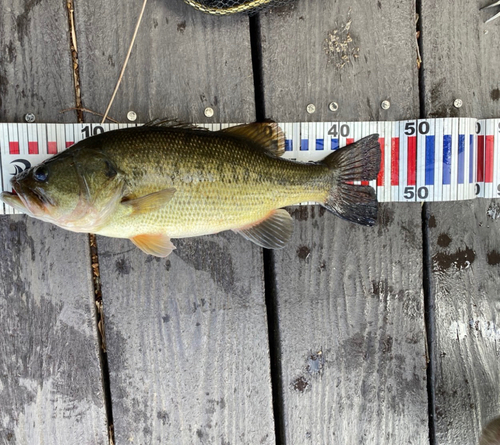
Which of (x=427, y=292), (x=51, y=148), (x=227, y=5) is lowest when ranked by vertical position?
(x=427, y=292)

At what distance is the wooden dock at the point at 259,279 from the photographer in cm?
208

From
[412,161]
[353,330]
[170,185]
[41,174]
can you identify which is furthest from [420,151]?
[41,174]

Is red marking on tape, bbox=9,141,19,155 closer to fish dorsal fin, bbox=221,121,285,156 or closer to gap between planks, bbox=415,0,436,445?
fish dorsal fin, bbox=221,121,285,156

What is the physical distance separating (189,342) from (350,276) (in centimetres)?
94

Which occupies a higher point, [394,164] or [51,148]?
[51,148]

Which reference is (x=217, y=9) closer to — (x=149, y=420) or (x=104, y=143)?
(x=104, y=143)

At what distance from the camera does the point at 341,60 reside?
214cm

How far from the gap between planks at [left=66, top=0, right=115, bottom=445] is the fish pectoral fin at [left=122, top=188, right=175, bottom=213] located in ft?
1.80

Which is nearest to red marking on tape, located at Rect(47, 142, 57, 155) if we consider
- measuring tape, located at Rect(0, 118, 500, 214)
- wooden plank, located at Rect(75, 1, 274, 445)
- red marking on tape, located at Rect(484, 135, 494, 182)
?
wooden plank, located at Rect(75, 1, 274, 445)

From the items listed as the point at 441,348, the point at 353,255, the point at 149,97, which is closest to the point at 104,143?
the point at 149,97

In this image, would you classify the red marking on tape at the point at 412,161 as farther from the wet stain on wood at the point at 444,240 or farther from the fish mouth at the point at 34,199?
the fish mouth at the point at 34,199

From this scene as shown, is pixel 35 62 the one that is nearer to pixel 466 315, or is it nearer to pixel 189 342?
pixel 189 342

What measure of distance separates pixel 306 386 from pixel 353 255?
2.51ft

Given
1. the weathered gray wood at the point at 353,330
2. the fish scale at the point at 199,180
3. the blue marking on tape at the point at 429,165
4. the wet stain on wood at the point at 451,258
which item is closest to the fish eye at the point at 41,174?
the fish scale at the point at 199,180
